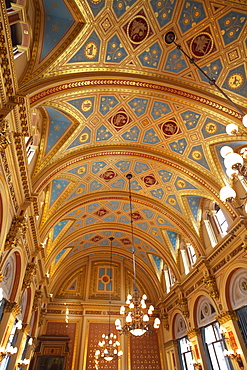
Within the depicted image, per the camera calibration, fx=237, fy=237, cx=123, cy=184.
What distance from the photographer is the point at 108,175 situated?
11.9m

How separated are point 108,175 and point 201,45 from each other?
6787mm

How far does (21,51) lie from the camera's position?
224 inches

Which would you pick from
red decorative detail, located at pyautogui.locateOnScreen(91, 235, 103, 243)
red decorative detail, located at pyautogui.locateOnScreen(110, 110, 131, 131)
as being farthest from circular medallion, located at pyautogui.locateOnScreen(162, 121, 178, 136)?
red decorative detail, located at pyautogui.locateOnScreen(91, 235, 103, 243)

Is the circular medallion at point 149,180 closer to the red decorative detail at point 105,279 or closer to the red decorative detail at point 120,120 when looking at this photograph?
the red decorative detail at point 120,120

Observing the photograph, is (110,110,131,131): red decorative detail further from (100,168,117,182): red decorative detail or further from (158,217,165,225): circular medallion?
(158,217,165,225): circular medallion

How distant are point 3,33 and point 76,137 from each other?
4724 mm

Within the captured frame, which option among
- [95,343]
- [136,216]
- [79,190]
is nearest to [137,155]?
[79,190]

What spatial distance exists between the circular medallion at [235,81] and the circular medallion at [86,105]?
463 cm

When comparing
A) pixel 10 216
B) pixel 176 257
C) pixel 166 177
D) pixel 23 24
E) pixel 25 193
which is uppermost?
pixel 166 177

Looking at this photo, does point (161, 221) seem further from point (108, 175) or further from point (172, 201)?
point (108, 175)

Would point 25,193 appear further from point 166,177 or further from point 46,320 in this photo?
point 46,320

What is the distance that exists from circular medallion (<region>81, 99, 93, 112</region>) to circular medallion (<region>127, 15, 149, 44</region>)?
2407 millimetres

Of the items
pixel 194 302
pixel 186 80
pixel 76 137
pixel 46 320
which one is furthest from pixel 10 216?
pixel 46 320

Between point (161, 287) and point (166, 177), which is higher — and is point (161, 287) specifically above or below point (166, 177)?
below
